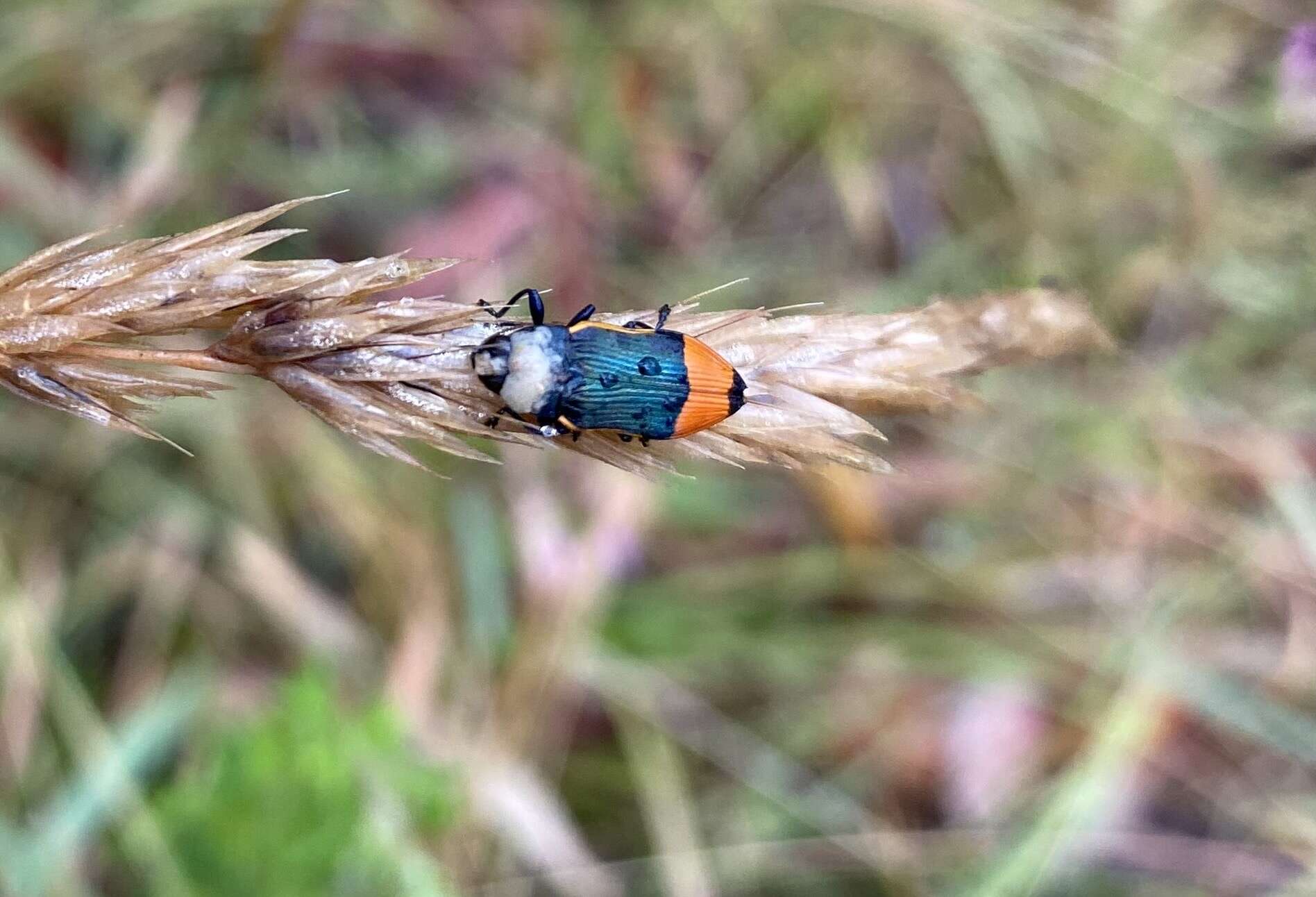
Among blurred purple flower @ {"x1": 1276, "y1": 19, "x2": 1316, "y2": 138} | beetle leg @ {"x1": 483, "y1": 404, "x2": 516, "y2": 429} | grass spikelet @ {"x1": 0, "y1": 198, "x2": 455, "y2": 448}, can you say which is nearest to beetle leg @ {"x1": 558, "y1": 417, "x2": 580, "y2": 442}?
beetle leg @ {"x1": 483, "y1": 404, "x2": 516, "y2": 429}

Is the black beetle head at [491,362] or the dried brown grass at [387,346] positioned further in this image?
the black beetle head at [491,362]

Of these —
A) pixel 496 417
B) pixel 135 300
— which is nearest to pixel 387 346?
pixel 496 417

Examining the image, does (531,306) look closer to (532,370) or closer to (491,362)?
(532,370)

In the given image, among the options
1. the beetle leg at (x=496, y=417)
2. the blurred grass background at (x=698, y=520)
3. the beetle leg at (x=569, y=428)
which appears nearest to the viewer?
the beetle leg at (x=496, y=417)

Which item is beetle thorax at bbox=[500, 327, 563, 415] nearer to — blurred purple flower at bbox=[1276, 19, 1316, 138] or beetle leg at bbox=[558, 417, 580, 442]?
beetle leg at bbox=[558, 417, 580, 442]

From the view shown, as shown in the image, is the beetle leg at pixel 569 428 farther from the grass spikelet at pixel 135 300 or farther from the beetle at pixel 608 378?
the grass spikelet at pixel 135 300

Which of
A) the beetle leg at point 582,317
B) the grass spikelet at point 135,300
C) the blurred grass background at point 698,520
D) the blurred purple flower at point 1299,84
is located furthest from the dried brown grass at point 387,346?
the blurred purple flower at point 1299,84
